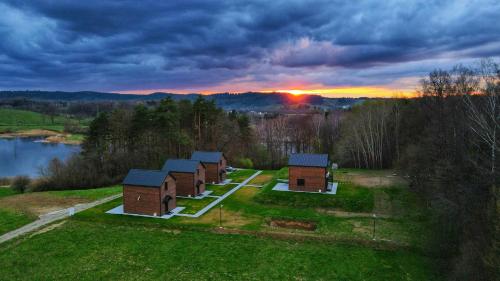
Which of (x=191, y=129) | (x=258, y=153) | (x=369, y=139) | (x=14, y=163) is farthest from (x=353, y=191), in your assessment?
(x=14, y=163)

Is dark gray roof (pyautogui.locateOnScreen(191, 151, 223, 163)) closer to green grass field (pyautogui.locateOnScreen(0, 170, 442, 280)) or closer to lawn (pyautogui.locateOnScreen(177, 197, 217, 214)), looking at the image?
lawn (pyautogui.locateOnScreen(177, 197, 217, 214))

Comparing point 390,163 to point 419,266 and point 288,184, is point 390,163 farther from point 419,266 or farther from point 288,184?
point 419,266

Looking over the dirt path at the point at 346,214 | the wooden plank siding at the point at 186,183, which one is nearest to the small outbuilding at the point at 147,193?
the wooden plank siding at the point at 186,183

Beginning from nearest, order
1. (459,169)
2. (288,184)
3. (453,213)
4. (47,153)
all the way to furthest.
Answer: (453,213) < (459,169) < (288,184) < (47,153)

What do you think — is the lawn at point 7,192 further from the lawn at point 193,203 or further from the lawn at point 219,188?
the lawn at point 219,188

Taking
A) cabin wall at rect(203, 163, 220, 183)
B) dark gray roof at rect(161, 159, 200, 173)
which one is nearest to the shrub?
dark gray roof at rect(161, 159, 200, 173)
